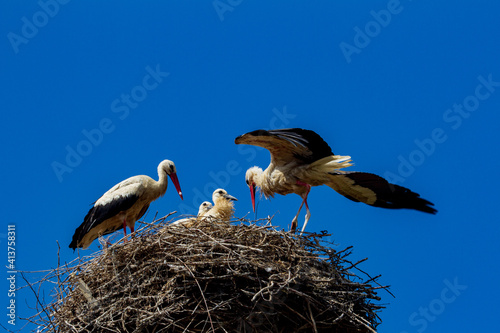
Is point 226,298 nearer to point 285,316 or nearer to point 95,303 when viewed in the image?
point 285,316

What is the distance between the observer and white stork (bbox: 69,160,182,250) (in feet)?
21.8

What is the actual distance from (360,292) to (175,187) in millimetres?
3041

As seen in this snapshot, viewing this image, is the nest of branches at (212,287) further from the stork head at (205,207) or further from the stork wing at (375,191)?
the stork head at (205,207)

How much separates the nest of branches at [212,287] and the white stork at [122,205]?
1.85 metres

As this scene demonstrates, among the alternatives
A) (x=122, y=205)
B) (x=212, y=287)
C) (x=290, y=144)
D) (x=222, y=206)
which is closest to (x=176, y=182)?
(x=122, y=205)

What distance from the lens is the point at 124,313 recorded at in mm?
4156

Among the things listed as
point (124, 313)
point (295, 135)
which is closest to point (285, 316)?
point (124, 313)

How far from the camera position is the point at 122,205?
21.9 ft

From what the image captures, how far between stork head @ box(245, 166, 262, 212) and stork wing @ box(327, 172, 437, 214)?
88 cm

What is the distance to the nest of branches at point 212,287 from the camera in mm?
4141

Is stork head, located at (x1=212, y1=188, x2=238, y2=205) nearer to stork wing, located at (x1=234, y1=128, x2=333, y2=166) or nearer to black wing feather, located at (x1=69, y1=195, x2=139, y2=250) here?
stork wing, located at (x1=234, y1=128, x2=333, y2=166)

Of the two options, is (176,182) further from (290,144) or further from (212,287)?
(212,287)

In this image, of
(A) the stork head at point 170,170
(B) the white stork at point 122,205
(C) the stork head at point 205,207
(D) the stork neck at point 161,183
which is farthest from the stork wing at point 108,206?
(C) the stork head at point 205,207

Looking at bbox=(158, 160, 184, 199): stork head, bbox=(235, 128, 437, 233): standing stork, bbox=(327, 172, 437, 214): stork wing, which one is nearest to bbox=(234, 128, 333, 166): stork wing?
bbox=(235, 128, 437, 233): standing stork
